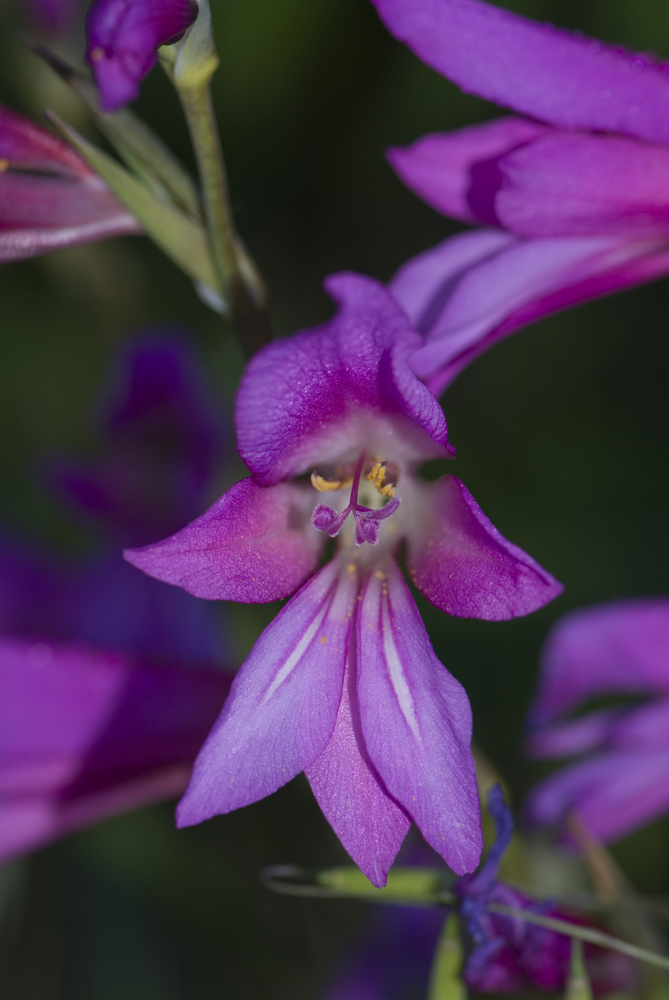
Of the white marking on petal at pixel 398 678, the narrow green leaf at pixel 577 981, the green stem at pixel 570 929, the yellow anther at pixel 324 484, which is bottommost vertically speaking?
the narrow green leaf at pixel 577 981

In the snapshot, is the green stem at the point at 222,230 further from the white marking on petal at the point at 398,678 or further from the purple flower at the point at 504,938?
the purple flower at the point at 504,938

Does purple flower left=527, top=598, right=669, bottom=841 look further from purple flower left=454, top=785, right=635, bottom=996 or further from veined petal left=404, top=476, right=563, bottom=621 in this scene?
veined petal left=404, top=476, right=563, bottom=621

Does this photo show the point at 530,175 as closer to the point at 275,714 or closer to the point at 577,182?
the point at 577,182

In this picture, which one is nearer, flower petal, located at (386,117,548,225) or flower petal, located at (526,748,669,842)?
flower petal, located at (386,117,548,225)

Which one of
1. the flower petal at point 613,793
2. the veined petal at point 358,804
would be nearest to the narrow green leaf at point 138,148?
the veined petal at point 358,804

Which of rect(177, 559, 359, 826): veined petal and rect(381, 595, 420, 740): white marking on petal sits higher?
rect(381, 595, 420, 740): white marking on petal

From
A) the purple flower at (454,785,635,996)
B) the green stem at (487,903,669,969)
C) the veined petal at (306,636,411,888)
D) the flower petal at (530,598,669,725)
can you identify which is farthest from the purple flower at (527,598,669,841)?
the veined petal at (306,636,411,888)

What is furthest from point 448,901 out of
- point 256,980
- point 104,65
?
point 256,980
